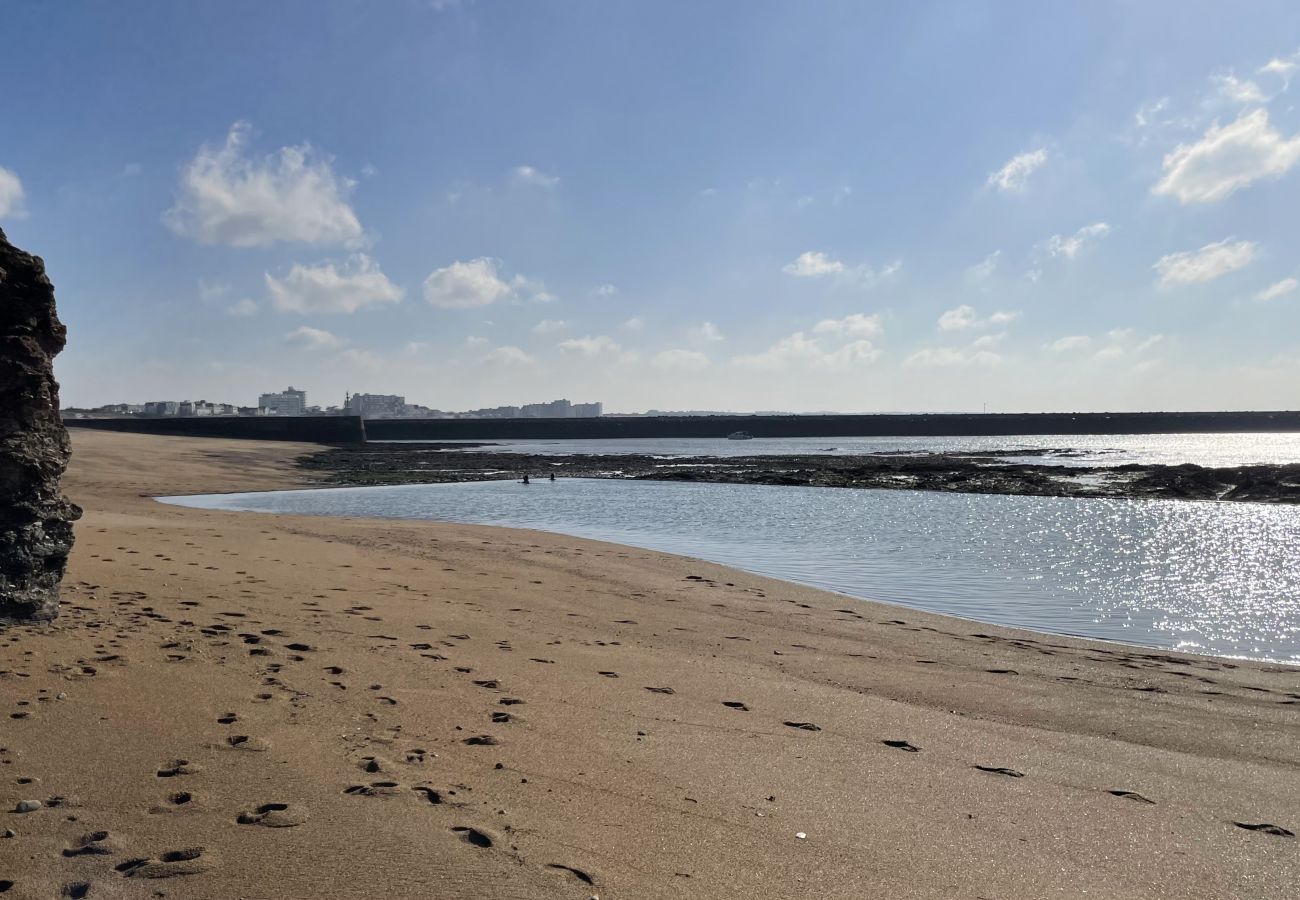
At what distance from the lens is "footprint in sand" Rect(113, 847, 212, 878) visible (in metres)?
3.13

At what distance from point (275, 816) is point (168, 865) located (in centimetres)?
48

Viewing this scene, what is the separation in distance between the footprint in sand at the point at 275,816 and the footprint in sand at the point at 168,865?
0.96 feet

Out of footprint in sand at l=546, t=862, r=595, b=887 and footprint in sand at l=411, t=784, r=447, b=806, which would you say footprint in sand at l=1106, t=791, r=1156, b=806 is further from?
footprint in sand at l=411, t=784, r=447, b=806

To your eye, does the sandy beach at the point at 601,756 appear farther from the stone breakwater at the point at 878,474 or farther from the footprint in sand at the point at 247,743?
the stone breakwater at the point at 878,474

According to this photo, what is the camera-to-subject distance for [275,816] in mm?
3613

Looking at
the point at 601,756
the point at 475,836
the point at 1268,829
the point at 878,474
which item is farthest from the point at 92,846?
the point at 878,474

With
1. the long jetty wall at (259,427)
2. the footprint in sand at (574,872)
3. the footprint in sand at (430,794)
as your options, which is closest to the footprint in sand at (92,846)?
the footprint in sand at (430,794)

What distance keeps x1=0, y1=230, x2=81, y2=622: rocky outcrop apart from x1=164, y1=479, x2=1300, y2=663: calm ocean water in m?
10.4

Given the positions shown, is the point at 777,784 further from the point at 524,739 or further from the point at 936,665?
the point at 936,665

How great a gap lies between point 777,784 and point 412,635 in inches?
171

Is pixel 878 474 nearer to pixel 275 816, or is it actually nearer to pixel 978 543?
pixel 978 543

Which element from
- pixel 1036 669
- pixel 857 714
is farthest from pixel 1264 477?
pixel 857 714

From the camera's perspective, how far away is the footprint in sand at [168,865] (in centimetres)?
313

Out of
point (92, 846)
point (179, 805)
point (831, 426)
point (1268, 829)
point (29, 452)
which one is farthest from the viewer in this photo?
point (831, 426)
